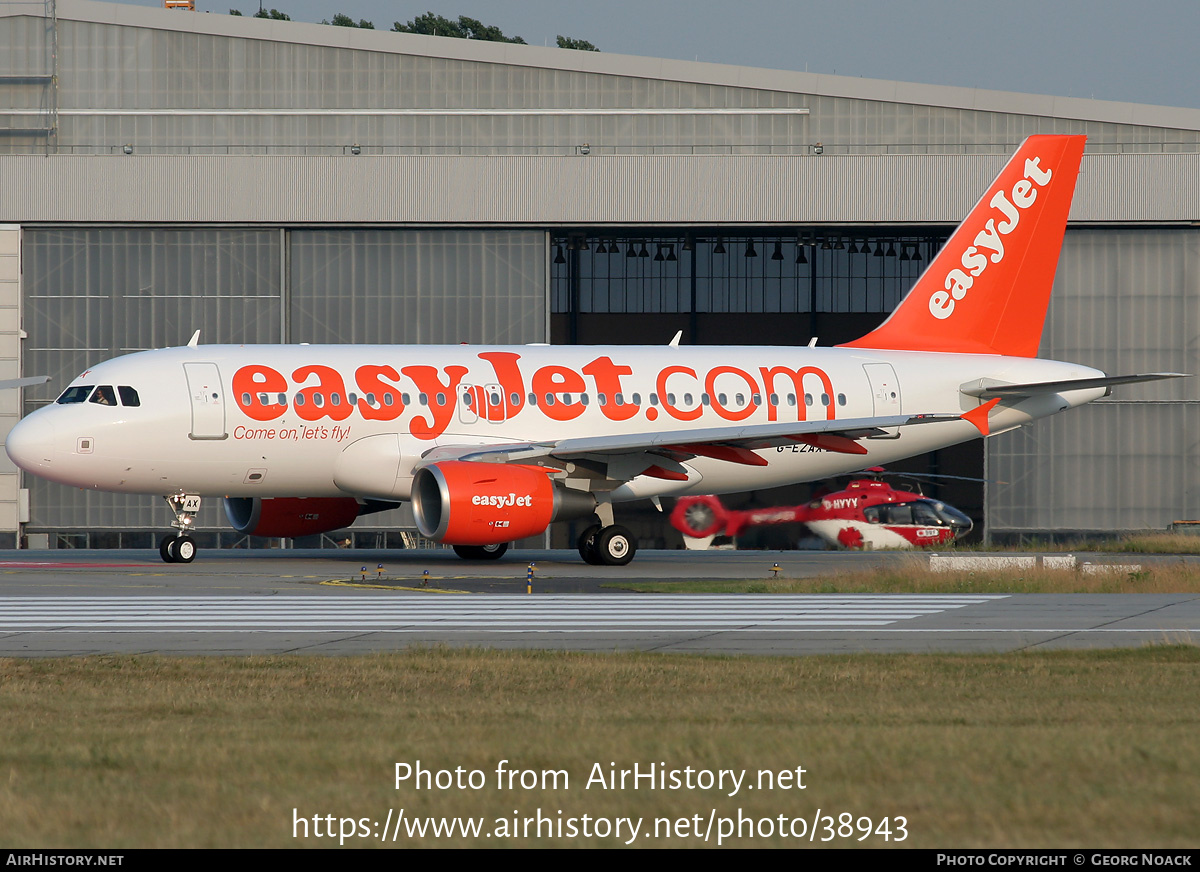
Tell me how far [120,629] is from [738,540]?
22.6 m

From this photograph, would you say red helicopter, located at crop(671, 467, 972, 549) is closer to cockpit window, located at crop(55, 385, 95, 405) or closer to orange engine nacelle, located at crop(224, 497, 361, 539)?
orange engine nacelle, located at crop(224, 497, 361, 539)

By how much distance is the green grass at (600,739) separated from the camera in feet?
20.4

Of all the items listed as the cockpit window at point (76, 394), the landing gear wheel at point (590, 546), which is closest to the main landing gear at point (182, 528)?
the cockpit window at point (76, 394)

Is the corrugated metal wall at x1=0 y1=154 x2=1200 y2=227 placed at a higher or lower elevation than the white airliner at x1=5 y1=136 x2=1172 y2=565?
higher

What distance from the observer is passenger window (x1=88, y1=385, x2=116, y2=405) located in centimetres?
2462

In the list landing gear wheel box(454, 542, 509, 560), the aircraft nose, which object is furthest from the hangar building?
the aircraft nose

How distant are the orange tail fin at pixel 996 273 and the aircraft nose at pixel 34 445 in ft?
54.1

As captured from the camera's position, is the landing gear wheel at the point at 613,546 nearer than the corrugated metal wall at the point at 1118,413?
Yes

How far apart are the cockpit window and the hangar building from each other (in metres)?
12.8

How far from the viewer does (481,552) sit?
91.5 feet

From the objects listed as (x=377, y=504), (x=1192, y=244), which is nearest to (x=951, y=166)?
(x=1192, y=244)

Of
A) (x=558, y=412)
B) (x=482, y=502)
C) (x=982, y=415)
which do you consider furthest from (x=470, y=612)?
(x=982, y=415)

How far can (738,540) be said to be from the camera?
3559 cm

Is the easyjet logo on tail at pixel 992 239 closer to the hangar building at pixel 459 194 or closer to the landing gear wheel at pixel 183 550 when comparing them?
the hangar building at pixel 459 194
